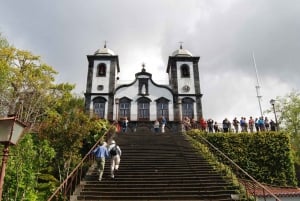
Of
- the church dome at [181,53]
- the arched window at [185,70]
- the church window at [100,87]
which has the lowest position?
the church window at [100,87]

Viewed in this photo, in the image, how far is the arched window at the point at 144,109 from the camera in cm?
3312

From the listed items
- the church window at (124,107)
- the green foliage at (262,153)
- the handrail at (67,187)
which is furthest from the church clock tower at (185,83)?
the handrail at (67,187)

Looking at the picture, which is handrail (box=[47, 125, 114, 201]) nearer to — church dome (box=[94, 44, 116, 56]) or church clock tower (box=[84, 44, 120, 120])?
church clock tower (box=[84, 44, 120, 120])

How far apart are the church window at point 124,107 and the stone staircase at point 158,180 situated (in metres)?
16.3

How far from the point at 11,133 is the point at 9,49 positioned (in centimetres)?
2394

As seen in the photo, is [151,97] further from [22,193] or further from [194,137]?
[22,193]

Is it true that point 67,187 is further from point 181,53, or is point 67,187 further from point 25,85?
point 181,53

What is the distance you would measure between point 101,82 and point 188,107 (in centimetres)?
1001

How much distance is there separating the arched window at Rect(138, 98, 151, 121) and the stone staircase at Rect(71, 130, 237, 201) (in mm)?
15968

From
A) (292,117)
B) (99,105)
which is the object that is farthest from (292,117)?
(99,105)

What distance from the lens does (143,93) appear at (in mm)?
34719

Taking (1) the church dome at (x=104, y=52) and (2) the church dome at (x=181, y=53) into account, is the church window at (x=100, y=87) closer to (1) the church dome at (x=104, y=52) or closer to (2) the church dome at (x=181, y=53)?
(1) the church dome at (x=104, y=52)

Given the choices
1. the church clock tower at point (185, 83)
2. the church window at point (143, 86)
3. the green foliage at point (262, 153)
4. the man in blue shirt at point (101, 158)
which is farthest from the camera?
the church window at point (143, 86)

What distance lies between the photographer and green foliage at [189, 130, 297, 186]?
2125 centimetres
